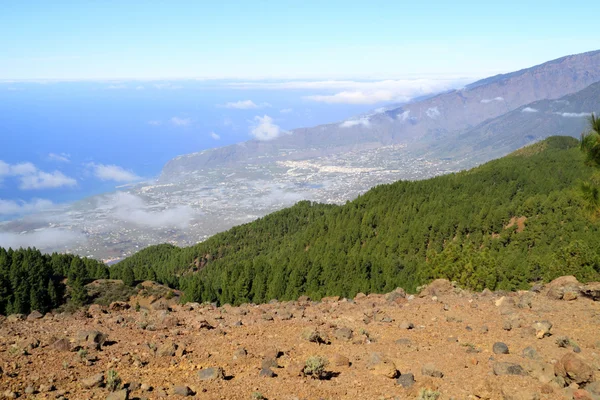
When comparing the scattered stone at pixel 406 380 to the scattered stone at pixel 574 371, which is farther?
the scattered stone at pixel 406 380

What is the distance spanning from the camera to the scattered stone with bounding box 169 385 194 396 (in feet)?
30.0

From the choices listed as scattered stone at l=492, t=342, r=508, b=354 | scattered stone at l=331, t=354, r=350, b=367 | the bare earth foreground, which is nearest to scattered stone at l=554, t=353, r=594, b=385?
Answer: the bare earth foreground

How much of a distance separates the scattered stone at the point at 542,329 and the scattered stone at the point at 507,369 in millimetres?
2988

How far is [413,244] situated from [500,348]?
60.3 metres

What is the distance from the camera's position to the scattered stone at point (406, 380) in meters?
9.99

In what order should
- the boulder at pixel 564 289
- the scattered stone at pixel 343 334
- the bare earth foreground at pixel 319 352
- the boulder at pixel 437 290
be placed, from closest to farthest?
1. the bare earth foreground at pixel 319 352
2. the scattered stone at pixel 343 334
3. the boulder at pixel 564 289
4. the boulder at pixel 437 290

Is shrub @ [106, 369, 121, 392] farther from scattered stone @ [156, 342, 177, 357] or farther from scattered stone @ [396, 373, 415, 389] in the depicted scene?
scattered stone @ [396, 373, 415, 389]

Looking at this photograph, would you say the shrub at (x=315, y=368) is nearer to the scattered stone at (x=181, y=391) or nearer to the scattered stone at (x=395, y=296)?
the scattered stone at (x=181, y=391)

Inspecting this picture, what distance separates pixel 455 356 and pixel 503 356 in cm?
123

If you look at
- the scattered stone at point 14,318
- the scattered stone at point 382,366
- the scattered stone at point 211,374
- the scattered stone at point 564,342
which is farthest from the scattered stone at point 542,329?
the scattered stone at point 14,318

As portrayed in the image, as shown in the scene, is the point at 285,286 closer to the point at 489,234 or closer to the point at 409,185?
the point at 489,234

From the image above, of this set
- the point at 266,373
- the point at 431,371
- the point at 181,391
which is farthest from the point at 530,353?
the point at 181,391

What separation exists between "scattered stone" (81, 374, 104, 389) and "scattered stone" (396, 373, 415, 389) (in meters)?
6.45

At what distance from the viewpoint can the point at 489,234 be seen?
225 feet
